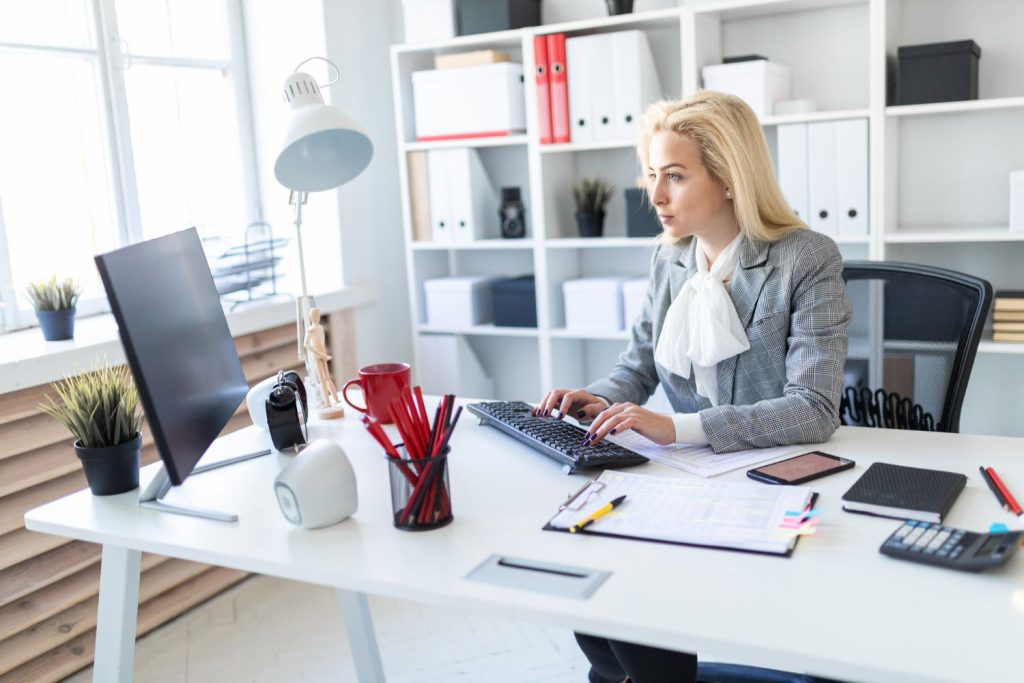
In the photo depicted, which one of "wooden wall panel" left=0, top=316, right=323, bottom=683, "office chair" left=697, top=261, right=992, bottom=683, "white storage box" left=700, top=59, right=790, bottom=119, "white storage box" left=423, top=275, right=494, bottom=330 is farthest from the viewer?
"white storage box" left=423, top=275, right=494, bottom=330

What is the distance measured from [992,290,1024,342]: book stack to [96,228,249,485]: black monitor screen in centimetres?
206

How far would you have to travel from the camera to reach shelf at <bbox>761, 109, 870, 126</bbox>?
2694mm

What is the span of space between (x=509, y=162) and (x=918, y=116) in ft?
4.58

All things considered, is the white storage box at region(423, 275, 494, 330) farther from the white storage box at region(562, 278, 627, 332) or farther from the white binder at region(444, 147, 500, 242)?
the white storage box at region(562, 278, 627, 332)

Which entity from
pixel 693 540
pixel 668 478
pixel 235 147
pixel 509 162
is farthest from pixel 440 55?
pixel 693 540

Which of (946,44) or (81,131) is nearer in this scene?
(946,44)

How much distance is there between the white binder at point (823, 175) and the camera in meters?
2.74

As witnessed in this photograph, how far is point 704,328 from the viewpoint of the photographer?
1.79 m

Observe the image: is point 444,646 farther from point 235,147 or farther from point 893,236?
point 235,147

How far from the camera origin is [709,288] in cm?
181

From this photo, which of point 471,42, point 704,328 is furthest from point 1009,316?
point 471,42

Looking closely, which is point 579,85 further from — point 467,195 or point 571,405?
point 571,405

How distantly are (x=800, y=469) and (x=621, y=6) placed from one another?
6.54ft

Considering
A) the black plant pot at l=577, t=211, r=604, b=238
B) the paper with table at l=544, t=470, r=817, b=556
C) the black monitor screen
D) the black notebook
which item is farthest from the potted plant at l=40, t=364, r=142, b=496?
the black plant pot at l=577, t=211, r=604, b=238
